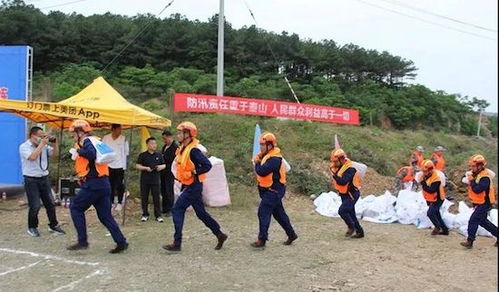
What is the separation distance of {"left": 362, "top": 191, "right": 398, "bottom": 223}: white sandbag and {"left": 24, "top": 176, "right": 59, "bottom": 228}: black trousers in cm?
595

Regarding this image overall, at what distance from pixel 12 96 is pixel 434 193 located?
8.53 meters

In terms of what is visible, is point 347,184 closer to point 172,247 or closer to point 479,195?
point 479,195

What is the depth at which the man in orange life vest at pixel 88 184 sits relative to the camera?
7043 mm

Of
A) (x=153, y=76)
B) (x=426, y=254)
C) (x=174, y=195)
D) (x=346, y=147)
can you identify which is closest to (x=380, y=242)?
(x=426, y=254)

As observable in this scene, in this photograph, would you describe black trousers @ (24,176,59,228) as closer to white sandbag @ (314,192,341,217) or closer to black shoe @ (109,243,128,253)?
black shoe @ (109,243,128,253)

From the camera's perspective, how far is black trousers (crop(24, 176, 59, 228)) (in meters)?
8.15

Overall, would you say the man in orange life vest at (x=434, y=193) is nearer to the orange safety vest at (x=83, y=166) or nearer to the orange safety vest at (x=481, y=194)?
the orange safety vest at (x=481, y=194)

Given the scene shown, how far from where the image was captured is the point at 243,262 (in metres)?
7.08

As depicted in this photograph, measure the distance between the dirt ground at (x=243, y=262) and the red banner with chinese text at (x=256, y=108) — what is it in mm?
8049

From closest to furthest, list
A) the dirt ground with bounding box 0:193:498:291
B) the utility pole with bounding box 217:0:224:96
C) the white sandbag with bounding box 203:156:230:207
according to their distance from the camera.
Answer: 1. the dirt ground with bounding box 0:193:498:291
2. the white sandbag with bounding box 203:156:230:207
3. the utility pole with bounding box 217:0:224:96

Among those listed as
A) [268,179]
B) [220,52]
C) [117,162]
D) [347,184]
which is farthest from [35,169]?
[220,52]

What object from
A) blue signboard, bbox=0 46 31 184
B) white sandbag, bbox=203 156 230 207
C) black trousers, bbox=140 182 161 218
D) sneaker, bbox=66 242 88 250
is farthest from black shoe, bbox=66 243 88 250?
blue signboard, bbox=0 46 31 184

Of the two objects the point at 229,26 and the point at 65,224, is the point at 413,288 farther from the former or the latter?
the point at 229,26

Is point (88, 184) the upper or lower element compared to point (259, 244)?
upper
